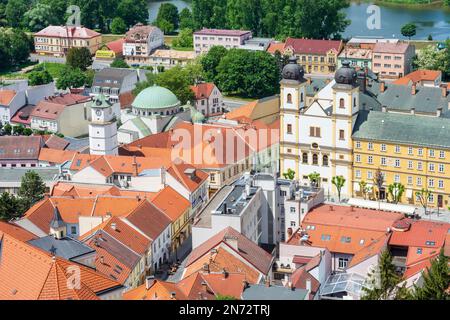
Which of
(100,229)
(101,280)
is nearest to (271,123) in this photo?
(100,229)

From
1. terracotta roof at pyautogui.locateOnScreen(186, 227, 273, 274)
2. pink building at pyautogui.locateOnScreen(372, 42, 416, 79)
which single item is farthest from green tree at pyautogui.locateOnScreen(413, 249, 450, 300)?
pink building at pyautogui.locateOnScreen(372, 42, 416, 79)

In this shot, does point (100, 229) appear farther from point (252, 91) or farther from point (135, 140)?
point (252, 91)

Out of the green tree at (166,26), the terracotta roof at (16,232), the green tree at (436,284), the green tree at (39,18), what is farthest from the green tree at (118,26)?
the green tree at (436,284)

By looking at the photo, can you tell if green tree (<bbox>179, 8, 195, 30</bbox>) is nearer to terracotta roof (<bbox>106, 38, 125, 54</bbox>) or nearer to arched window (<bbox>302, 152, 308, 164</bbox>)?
terracotta roof (<bbox>106, 38, 125, 54</bbox>)

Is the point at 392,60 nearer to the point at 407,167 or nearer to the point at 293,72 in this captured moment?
the point at 293,72

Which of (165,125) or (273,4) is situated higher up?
(273,4)
